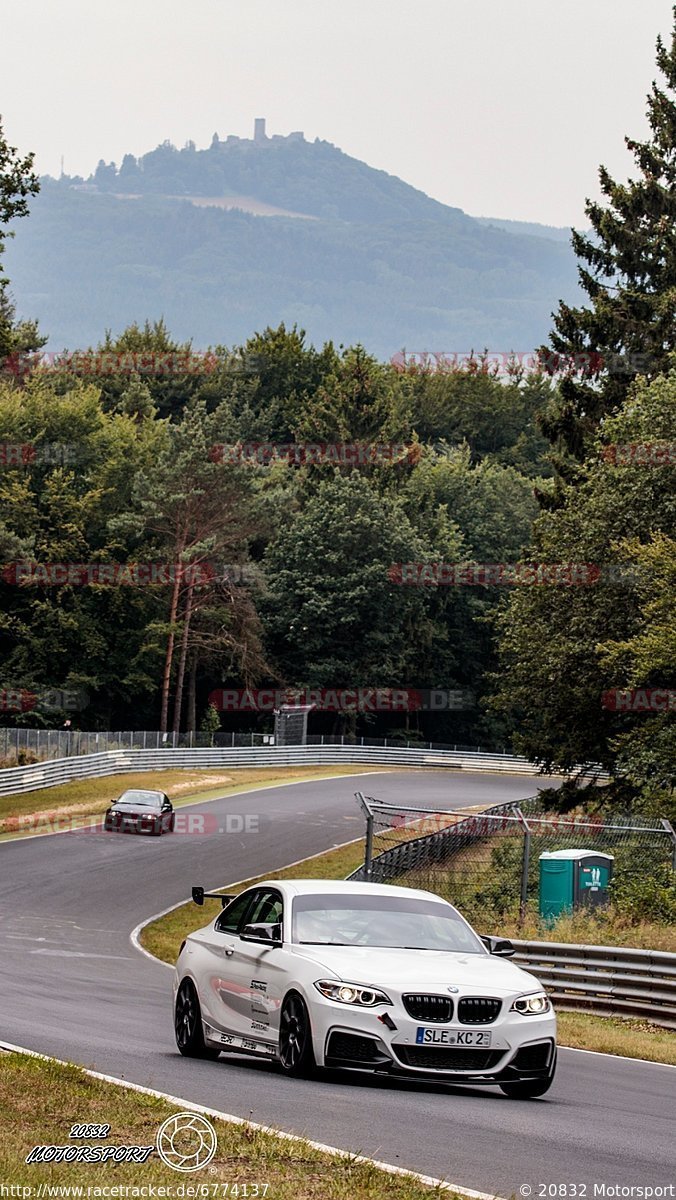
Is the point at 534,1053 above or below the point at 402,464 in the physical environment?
below

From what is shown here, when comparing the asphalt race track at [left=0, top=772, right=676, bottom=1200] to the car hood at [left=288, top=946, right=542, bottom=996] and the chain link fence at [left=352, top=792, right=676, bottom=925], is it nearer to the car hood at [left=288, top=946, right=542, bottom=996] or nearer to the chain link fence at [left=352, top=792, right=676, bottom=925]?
the car hood at [left=288, top=946, right=542, bottom=996]

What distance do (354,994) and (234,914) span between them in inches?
92.3

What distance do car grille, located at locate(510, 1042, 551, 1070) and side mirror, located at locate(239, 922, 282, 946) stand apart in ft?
6.29

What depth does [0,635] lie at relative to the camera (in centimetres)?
8131

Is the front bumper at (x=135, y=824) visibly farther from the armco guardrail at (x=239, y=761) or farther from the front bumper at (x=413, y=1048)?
the front bumper at (x=413, y=1048)

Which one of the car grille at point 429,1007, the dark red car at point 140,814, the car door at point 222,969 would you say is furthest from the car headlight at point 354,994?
the dark red car at point 140,814

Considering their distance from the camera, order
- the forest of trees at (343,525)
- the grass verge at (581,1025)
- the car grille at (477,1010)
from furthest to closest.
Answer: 1. the forest of trees at (343,525)
2. the grass verge at (581,1025)
3. the car grille at (477,1010)

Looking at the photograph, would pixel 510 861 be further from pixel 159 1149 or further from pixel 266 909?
pixel 159 1149

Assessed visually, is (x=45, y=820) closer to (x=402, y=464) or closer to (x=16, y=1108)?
(x=16, y=1108)

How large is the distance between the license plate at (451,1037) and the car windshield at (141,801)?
36356mm

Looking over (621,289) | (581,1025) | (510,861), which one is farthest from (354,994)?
(621,289)

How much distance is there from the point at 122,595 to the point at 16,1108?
72912mm

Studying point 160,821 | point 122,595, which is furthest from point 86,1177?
point 122,595

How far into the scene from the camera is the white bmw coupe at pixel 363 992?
34.4 ft
